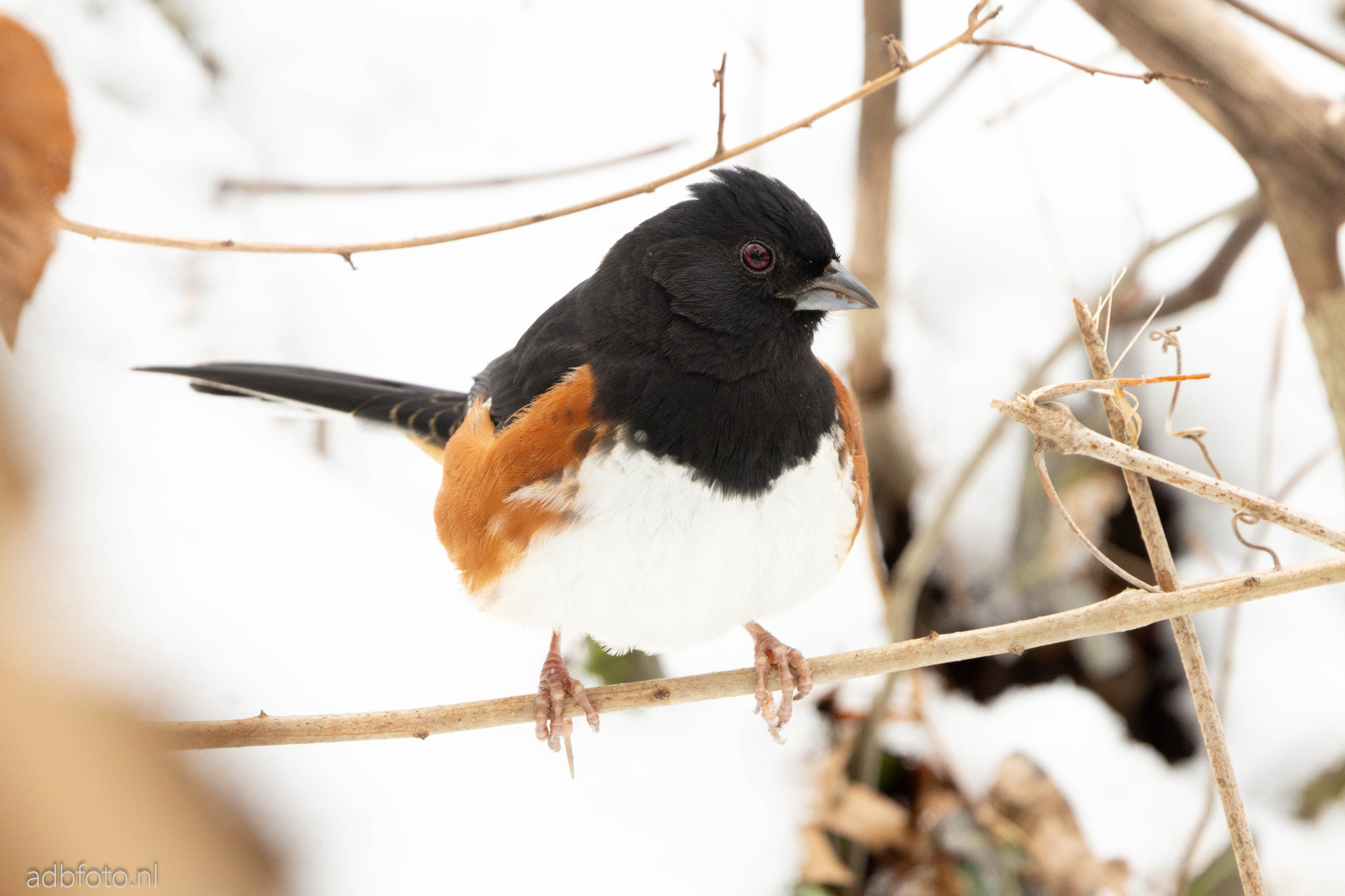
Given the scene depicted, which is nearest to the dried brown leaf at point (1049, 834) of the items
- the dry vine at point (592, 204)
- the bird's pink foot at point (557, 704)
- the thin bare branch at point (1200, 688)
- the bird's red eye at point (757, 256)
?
the thin bare branch at point (1200, 688)

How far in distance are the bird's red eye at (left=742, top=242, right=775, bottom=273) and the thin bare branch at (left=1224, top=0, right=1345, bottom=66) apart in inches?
37.0

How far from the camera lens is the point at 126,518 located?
1.56 meters

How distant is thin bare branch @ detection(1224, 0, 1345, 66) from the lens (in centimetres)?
156

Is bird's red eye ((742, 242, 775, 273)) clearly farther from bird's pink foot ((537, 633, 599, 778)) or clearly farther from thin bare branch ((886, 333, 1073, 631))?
thin bare branch ((886, 333, 1073, 631))

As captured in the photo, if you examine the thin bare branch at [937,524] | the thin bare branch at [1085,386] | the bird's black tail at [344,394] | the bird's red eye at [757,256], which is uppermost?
the bird's black tail at [344,394]

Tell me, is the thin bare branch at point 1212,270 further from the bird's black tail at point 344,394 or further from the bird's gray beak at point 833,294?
the bird's black tail at point 344,394

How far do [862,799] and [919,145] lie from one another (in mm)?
1321

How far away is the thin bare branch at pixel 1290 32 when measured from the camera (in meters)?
1.56

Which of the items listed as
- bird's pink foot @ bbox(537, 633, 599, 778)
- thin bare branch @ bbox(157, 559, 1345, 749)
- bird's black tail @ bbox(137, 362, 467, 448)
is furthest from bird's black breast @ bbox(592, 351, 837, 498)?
bird's black tail @ bbox(137, 362, 467, 448)

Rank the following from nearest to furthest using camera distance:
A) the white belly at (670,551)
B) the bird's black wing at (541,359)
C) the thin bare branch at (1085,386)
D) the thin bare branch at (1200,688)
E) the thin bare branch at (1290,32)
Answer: the thin bare branch at (1085,386), the thin bare branch at (1200,688), the white belly at (670,551), the bird's black wing at (541,359), the thin bare branch at (1290,32)

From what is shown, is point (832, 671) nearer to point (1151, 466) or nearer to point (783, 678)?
point (783, 678)

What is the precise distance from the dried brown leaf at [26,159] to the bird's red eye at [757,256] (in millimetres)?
939

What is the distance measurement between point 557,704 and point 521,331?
31.7 inches

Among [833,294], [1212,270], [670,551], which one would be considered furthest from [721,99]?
[1212,270]
